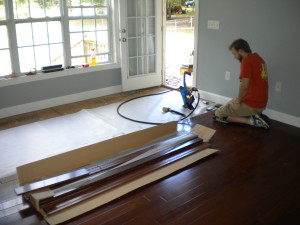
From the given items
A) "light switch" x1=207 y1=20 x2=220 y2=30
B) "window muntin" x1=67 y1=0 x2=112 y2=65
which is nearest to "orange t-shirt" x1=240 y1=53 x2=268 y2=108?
"light switch" x1=207 y1=20 x2=220 y2=30

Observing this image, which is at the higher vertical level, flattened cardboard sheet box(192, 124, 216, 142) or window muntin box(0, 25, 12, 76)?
window muntin box(0, 25, 12, 76)

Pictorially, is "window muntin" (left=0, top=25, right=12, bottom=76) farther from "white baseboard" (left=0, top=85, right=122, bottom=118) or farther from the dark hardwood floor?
the dark hardwood floor

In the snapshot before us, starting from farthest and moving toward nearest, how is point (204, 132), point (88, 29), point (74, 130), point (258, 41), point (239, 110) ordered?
point (88, 29) < point (258, 41) < point (74, 130) < point (239, 110) < point (204, 132)

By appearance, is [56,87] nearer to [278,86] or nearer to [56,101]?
[56,101]

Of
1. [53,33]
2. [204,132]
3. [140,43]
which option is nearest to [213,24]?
[140,43]

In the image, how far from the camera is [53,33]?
4.98m

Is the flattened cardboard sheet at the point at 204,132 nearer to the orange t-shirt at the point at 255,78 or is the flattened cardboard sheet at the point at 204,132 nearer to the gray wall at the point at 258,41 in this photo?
the orange t-shirt at the point at 255,78

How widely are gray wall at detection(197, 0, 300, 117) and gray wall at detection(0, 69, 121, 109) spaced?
162cm

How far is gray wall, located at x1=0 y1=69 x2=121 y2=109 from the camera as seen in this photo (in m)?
4.68

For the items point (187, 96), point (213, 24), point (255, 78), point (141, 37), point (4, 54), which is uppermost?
point (213, 24)

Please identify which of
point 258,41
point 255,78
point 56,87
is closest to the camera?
point 255,78

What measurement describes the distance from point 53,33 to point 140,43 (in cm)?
157

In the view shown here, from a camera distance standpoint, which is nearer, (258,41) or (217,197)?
(217,197)

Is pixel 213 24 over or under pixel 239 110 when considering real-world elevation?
over
